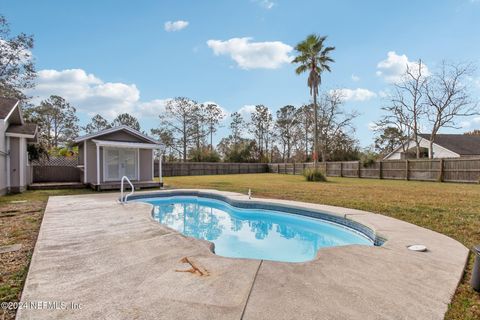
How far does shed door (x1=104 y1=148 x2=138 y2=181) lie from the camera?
46.9 feet

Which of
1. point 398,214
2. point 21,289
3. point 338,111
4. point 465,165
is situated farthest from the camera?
point 338,111

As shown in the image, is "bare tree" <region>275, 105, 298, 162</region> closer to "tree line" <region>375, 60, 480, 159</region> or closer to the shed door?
"tree line" <region>375, 60, 480, 159</region>

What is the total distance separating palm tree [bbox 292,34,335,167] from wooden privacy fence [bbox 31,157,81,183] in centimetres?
1751

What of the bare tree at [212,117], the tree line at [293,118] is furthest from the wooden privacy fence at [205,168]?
the bare tree at [212,117]

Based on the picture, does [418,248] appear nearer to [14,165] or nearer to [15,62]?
[14,165]

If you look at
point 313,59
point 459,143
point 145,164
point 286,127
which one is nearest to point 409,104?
point 459,143

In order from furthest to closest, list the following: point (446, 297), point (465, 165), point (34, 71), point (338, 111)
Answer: point (338, 111) → point (34, 71) → point (465, 165) → point (446, 297)

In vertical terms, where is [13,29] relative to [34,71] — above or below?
above

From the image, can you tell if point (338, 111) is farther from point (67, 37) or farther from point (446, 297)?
point (446, 297)

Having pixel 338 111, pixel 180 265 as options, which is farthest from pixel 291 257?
pixel 338 111

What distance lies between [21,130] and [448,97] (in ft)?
108

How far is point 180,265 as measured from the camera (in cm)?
347

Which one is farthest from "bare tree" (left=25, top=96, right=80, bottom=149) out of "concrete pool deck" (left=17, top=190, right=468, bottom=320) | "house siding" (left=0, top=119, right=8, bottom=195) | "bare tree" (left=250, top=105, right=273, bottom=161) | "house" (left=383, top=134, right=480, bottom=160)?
"house" (left=383, top=134, right=480, bottom=160)

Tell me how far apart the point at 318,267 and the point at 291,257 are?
1.71m
